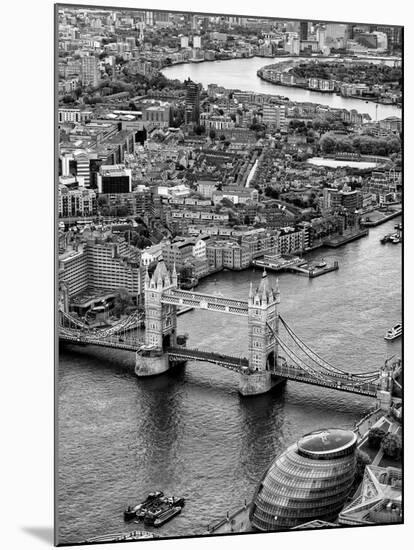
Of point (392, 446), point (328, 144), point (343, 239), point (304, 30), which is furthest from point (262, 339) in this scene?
point (304, 30)

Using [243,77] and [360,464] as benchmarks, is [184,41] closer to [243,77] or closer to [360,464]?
[243,77]

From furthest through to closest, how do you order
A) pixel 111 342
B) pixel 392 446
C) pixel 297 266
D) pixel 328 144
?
pixel 111 342, pixel 297 266, pixel 328 144, pixel 392 446

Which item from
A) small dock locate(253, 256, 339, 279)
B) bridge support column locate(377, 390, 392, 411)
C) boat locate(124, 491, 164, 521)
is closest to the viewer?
boat locate(124, 491, 164, 521)

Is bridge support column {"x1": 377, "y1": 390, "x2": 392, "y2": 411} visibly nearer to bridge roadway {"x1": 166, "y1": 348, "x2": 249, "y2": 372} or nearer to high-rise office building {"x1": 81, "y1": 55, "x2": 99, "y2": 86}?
bridge roadway {"x1": 166, "y1": 348, "x2": 249, "y2": 372}

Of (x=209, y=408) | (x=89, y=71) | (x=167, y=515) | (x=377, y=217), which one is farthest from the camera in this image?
(x=209, y=408)

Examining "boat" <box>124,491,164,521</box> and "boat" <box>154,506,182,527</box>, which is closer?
"boat" <box>154,506,182,527</box>

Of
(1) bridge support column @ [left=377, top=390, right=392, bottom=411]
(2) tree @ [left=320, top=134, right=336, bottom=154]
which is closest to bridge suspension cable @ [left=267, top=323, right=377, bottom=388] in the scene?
(1) bridge support column @ [left=377, top=390, right=392, bottom=411]
